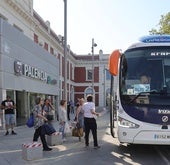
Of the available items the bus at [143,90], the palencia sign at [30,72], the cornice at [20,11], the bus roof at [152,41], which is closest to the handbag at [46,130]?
the bus at [143,90]

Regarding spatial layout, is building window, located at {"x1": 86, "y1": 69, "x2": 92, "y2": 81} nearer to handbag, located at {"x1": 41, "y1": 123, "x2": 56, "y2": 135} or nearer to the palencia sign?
the palencia sign

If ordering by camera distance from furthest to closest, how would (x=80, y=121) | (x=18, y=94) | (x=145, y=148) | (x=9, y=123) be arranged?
(x=18, y=94) < (x=9, y=123) < (x=80, y=121) < (x=145, y=148)

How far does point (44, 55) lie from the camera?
29.7 meters

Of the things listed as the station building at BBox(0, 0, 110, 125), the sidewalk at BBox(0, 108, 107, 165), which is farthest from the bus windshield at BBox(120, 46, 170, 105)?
the station building at BBox(0, 0, 110, 125)

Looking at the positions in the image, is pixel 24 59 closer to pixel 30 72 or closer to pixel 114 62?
pixel 30 72

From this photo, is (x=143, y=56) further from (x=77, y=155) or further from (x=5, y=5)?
(x=5, y=5)

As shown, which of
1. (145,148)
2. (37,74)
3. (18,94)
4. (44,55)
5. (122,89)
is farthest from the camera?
(44,55)

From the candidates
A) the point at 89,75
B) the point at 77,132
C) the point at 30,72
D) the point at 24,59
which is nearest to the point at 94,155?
the point at 77,132

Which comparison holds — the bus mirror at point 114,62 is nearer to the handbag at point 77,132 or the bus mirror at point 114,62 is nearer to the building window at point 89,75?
the handbag at point 77,132

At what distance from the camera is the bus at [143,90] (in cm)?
1019

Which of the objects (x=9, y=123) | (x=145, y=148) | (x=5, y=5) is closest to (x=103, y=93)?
(x=5, y=5)

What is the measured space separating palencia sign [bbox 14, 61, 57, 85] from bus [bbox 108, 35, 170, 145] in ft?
36.2

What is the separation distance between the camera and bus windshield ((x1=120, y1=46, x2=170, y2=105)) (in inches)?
410

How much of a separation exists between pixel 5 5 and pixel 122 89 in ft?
55.7
